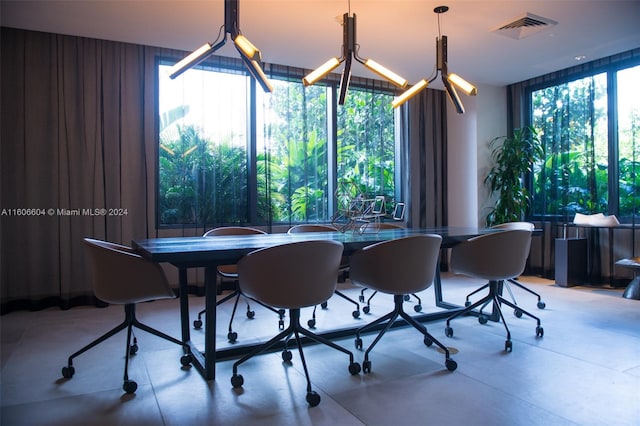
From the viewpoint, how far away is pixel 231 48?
14.9 ft

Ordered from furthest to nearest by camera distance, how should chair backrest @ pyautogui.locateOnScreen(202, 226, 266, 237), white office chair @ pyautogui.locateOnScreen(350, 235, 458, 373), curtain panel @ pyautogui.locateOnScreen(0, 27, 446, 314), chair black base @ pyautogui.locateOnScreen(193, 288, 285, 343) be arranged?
curtain panel @ pyautogui.locateOnScreen(0, 27, 446, 314) → chair backrest @ pyautogui.locateOnScreen(202, 226, 266, 237) → chair black base @ pyautogui.locateOnScreen(193, 288, 285, 343) → white office chair @ pyautogui.locateOnScreen(350, 235, 458, 373)

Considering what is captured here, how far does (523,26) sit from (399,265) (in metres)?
2.72

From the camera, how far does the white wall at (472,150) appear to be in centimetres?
596

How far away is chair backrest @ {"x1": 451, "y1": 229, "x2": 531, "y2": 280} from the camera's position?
2.98m

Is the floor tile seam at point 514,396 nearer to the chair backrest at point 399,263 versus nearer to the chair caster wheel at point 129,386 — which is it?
the chair backrest at point 399,263

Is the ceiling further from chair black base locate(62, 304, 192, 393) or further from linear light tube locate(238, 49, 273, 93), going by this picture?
chair black base locate(62, 304, 192, 393)

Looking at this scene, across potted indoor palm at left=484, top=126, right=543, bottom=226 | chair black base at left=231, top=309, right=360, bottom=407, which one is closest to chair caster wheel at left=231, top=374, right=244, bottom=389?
chair black base at left=231, top=309, right=360, bottom=407

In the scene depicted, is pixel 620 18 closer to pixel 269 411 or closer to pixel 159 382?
pixel 269 411

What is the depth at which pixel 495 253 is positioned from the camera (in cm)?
299

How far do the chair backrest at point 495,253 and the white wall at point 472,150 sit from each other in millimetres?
3001

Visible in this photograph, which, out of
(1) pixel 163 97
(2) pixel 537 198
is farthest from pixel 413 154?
(1) pixel 163 97

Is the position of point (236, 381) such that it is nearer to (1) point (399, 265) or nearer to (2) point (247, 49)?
(1) point (399, 265)

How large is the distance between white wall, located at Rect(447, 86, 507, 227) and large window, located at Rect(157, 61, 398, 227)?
1.17m

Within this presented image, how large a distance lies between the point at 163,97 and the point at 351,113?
7.42 ft
